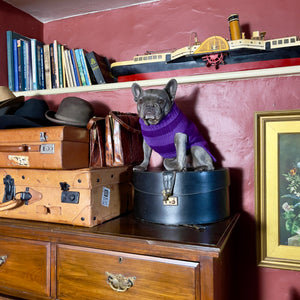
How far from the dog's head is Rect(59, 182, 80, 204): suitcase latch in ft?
1.25

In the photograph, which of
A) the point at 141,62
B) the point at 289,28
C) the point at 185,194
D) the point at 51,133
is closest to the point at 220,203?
the point at 185,194

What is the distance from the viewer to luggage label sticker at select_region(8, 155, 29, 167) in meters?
1.11

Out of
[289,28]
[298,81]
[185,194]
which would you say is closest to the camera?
[185,194]

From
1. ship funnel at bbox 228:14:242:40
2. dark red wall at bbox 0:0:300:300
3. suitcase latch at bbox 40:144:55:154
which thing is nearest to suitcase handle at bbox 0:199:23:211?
suitcase latch at bbox 40:144:55:154

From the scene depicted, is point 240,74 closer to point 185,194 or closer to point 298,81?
point 298,81

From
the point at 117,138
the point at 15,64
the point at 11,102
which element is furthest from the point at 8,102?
the point at 117,138

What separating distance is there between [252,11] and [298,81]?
0.48 metres

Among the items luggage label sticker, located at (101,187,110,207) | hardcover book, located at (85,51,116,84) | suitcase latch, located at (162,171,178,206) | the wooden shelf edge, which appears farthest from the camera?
hardcover book, located at (85,51,116,84)

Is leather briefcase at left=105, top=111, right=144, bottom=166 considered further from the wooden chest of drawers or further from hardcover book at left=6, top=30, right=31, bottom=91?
hardcover book at left=6, top=30, right=31, bottom=91

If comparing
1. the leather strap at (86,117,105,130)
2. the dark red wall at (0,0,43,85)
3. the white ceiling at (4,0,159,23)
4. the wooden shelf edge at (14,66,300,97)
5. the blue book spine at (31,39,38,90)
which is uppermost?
the white ceiling at (4,0,159,23)

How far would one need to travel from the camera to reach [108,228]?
39.3 inches

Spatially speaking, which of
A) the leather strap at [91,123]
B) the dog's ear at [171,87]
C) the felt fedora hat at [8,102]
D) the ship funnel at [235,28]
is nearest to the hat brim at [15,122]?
the felt fedora hat at [8,102]

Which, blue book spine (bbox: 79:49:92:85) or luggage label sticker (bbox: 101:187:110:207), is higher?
blue book spine (bbox: 79:49:92:85)

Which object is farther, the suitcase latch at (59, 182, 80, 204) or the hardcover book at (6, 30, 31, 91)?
the hardcover book at (6, 30, 31, 91)
